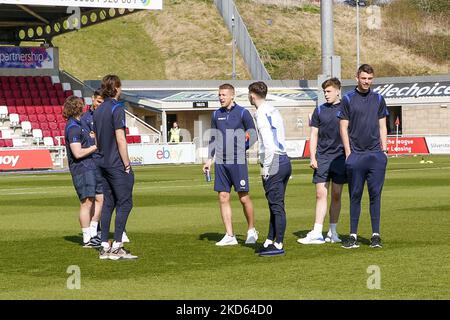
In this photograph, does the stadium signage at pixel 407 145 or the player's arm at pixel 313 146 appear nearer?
the player's arm at pixel 313 146

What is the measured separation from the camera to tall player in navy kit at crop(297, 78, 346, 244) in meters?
14.6

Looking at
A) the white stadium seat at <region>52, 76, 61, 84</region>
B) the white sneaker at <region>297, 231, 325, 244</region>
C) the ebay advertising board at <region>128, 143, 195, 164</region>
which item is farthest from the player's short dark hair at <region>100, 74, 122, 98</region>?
the white stadium seat at <region>52, 76, 61, 84</region>

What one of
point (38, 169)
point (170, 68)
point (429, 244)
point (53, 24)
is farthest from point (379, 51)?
point (429, 244)

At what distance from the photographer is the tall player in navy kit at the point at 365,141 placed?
44.7 ft

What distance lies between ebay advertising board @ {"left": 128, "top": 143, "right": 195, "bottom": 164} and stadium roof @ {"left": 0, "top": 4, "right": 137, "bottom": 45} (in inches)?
258

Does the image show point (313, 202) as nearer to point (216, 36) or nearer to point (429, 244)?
point (429, 244)

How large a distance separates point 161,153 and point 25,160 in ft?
25.7

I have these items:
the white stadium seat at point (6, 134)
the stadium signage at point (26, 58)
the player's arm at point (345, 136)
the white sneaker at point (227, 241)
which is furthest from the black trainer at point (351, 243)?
the stadium signage at point (26, 58)

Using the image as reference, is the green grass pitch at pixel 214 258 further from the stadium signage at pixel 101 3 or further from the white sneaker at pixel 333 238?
the stadium signage at pixel 101 3

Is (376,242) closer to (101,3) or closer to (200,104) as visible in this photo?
(101,3)

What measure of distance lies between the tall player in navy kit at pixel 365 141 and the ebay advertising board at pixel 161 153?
34.2 meters

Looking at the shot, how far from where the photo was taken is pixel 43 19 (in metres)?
53.4

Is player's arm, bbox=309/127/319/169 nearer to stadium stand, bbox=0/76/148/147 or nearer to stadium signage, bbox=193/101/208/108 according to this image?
stadium stand, bbox=0/76/148/147

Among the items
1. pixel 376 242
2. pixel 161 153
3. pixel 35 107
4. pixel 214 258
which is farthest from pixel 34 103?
pixel 214 258
